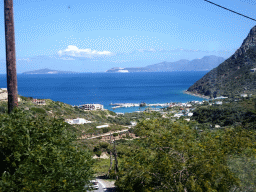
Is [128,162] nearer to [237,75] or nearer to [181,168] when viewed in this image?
[181,168]

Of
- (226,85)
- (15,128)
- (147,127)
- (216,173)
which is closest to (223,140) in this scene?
(147,127)

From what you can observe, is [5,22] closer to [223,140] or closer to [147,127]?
[147,127]

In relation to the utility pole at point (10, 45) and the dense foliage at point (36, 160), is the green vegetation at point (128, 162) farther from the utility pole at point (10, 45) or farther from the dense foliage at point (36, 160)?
the utility pole at point (10, 45)

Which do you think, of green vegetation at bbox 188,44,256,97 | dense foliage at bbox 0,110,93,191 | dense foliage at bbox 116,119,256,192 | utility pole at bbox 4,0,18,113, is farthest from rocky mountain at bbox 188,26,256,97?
utility pole at bbox 4,0,18,113

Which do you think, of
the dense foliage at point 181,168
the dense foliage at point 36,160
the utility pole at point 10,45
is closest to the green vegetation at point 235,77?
the dense foliage at point 181,168

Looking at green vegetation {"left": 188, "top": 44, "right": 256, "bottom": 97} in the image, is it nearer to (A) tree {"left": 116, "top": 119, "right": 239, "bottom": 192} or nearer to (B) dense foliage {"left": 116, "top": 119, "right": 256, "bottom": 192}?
(B) dense foliage {"left": 116, "top": 119, "right": 256, "bottom": 192}

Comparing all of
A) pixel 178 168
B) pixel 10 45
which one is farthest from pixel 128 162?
pixel 10 45
